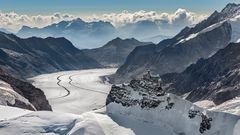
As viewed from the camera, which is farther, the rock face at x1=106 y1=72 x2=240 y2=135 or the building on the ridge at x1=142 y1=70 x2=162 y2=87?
the building on the ridge at x1=142 y1=70 x2=162 y2=87

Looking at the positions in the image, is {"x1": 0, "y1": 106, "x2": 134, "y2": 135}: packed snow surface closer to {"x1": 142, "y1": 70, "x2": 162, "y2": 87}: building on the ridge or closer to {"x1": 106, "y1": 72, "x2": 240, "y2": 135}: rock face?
{"x1": 106, "y1": 72, "x2": 240, "y2": 135}: rock face

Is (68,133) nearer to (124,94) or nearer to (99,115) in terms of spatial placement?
(99,115)

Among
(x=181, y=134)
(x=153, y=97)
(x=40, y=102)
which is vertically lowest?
(x=40, y=102)

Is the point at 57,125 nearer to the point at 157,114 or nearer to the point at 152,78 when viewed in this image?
the point at 157,114

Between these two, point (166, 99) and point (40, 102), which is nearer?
point (166, 99)

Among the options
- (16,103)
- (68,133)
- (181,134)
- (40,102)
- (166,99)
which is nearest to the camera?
(68,133)

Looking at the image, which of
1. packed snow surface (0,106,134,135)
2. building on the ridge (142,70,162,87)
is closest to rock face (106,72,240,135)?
building on the ridge (142,70,162,87)

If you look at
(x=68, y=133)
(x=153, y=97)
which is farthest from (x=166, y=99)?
(x=68, y=133)

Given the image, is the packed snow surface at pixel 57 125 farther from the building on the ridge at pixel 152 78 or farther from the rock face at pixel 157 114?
the building on the ridge at pixel 152 78

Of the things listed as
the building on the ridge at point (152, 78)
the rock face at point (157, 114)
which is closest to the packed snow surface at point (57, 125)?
the rock face at point (157, 114)
